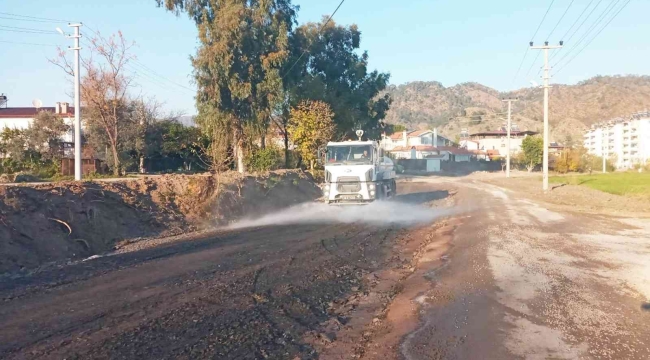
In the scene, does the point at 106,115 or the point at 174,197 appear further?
the point at 106,115

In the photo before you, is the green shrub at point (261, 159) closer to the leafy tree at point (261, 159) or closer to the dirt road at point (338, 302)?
the leafy tree at point (261, 159)

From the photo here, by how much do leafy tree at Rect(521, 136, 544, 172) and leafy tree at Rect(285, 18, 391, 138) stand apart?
35.6 meters

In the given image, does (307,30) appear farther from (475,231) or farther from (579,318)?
(579,318)

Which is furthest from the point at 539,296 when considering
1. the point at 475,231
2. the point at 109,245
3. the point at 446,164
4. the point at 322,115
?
the point at 446,164

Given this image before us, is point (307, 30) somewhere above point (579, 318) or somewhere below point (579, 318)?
above

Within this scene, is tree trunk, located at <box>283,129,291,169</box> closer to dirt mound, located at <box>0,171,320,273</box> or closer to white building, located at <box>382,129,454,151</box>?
dirt mound, located at <box>0,171,320,273</box>

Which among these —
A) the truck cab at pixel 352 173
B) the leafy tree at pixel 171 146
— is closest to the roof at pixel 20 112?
the leafy tree at pixel 171 146

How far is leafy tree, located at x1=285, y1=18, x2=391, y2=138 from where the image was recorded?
50.4 m

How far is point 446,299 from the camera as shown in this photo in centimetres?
1037

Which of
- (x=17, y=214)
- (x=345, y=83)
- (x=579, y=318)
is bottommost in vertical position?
(x=579, y=318)

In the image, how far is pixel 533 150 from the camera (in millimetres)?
88688

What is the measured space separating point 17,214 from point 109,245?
2.57 meters

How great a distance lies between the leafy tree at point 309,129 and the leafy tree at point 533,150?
57202 millimetres

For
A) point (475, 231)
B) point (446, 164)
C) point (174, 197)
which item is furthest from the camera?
point (446, 164)
